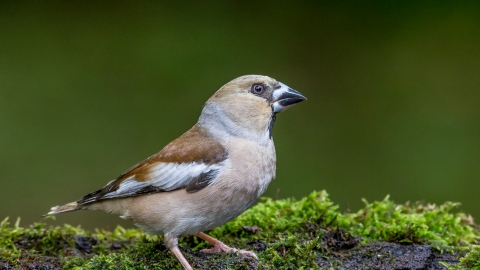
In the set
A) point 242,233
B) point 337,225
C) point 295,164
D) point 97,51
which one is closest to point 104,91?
point 97,51

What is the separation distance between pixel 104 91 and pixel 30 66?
114 cm

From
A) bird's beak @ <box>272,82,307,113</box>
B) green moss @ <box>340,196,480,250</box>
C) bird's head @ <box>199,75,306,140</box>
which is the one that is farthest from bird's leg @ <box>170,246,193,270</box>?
green moss @ <box>340,196,480,250</box>

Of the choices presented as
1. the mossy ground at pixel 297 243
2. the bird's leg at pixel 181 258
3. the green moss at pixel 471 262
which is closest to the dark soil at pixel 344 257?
the mossy ground at pixel 297 243

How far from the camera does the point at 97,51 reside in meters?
10.5

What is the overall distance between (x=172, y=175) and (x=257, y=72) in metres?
5.15

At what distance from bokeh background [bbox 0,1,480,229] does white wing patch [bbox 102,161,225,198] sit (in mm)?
3888

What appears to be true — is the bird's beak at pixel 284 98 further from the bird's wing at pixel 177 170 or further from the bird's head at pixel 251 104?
the bird's wing at pixel 177 170

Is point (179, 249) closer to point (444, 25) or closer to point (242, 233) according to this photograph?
point (242, 233)

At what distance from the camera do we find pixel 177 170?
5.04 m

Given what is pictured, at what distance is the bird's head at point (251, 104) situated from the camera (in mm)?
5320

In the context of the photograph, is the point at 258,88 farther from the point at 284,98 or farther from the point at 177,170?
the point at 177,170

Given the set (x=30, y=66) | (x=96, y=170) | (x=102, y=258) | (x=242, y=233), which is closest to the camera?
(x=102, y=258)

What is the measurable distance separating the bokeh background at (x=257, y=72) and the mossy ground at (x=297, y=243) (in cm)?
259

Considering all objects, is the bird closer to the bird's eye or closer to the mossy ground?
the bird's eye
